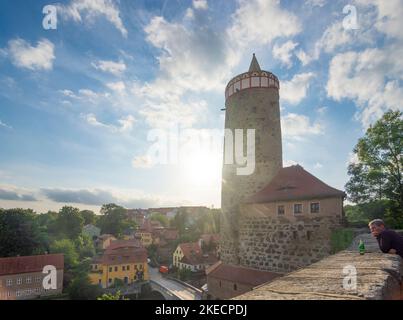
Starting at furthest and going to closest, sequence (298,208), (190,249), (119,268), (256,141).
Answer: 1. (190,249)
2. (119,268)
3. (256,141)
4. (298,208)

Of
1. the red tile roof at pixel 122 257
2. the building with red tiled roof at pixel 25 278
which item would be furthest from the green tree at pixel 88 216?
the building with red tiled roof at pixel 25 278

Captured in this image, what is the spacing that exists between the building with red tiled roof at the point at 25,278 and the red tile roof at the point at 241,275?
27224 mm

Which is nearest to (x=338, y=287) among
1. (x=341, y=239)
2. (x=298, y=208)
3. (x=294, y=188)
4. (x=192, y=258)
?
(x=341, y=239)

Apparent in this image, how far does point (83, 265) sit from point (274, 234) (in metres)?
35.7

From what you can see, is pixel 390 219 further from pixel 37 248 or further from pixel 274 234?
pixel 37 248

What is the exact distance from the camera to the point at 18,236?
35844 millimetres

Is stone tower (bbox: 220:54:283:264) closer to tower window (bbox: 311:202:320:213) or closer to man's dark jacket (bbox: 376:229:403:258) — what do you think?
tower window (bbox: 311:202:320:213)

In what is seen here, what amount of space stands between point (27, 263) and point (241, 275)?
3163 centimetres

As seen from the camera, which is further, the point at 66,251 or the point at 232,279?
the point at 66,251

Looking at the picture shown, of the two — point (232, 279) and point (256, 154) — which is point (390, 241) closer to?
point (256, 154)

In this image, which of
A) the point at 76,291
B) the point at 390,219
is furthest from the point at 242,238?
the point at 76,291

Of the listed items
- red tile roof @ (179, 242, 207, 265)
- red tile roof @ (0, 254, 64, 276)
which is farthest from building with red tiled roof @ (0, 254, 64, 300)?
red tile roof @ (179, 242, 207, 265)

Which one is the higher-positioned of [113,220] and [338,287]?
[338,287]

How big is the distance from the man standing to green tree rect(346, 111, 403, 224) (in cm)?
1200
